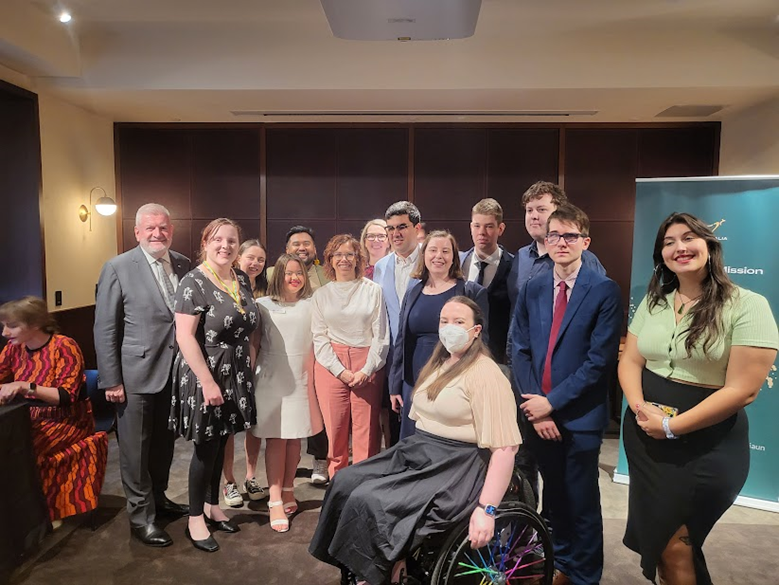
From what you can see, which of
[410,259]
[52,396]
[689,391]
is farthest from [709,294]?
[52,396]

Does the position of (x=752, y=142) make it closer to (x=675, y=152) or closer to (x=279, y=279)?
(x=675, y=152)

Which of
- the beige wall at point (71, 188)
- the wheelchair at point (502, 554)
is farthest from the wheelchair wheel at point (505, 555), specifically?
the beige wall at point (71, 188)

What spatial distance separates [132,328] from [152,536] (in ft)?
3.50

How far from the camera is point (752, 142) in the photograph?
4.87 meters

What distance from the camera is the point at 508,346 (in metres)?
2.96

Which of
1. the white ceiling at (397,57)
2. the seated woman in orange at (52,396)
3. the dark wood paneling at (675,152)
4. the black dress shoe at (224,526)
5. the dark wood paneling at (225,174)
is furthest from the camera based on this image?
the dark wood paneling at (225,174)

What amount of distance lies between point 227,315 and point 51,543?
1.53 meters

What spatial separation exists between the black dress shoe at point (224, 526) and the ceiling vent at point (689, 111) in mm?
4828

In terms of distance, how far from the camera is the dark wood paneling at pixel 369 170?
18.8 ft

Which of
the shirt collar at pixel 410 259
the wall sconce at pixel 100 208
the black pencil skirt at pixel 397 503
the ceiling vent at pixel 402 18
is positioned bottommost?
the black pencil skirt at pixel 397 503

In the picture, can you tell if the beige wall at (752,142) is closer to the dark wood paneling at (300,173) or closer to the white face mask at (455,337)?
the white face mask at (455,337)

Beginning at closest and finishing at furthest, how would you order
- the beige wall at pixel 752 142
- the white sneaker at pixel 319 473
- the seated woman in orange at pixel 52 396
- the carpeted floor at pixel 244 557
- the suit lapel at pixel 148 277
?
the carpeted floor at pixel 244 557
the seated woman in orange at pixel 52 396
the suit lapel at pixel 148 277
the white sneaker at pixel 319 473
the beige wall at pixel 752 142

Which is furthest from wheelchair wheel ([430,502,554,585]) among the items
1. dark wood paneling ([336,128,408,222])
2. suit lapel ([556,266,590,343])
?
dark wood paneling ([336,128,408,222])

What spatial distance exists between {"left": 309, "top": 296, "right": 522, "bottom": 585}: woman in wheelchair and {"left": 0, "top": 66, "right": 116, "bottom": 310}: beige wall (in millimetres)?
3837
